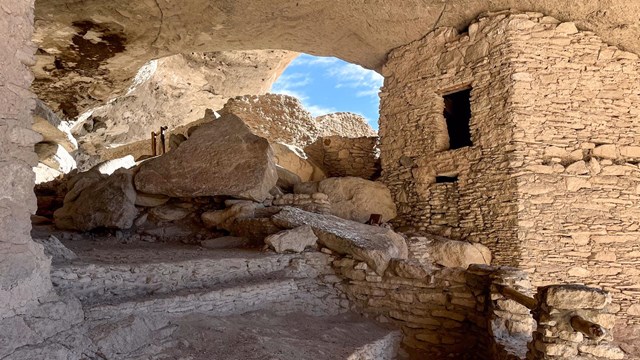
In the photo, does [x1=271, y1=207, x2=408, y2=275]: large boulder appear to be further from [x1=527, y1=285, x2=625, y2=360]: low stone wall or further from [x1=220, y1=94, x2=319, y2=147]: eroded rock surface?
[x1=220, y1=94, x2=319, y2=147]: eroded rock surface

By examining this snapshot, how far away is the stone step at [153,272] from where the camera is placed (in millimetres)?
2967

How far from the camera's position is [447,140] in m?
6.75

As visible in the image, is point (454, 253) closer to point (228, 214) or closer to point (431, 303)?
point (431, 303)

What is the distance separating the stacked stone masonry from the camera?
5449 millimetres

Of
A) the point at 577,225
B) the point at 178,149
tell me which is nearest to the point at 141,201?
the point at 178,149

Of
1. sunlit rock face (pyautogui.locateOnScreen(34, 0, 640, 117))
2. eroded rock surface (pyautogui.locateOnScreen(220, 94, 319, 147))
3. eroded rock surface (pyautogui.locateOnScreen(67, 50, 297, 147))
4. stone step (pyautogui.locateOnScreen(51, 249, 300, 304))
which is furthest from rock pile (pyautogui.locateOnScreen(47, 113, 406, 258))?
eroded rock surface (pyautogui.locateOnScreen(67, 50, 297, 147))

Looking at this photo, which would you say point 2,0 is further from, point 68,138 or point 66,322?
point 68,138

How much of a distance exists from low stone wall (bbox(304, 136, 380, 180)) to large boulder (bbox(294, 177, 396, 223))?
121 cm

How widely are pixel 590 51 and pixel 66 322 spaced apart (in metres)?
6.88

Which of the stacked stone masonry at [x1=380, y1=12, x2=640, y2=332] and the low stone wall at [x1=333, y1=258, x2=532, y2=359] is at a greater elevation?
the stacked stone masonry at [x1=380, y1=12, x2=640, y2=332]

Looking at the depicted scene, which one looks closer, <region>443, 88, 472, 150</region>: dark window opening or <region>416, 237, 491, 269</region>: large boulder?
<region>416, 237, 491, 269</region>: large boulder

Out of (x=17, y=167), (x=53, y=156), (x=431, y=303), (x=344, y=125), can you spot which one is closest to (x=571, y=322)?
(x=431, y=303)

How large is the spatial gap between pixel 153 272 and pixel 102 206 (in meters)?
2.93

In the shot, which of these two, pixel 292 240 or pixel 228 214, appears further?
pixel 228 214
